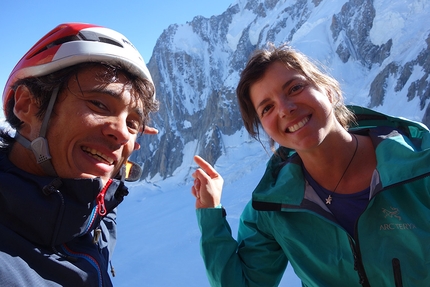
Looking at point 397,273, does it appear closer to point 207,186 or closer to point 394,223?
point 394,223

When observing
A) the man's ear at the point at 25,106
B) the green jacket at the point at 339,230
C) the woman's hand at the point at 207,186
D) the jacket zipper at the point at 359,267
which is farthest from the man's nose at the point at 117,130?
the jacket zipper at the point at 359,267

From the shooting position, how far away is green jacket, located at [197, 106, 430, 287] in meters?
1.72

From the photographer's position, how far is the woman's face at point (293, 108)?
2.04 metres

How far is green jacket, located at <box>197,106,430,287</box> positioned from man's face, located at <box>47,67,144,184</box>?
0.77 metres

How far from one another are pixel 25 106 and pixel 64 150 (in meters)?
0.38

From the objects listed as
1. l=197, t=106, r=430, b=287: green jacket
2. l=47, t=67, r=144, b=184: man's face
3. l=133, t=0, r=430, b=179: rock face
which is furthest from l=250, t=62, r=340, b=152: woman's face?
l=133, t=0, r=430, b=179: rock face

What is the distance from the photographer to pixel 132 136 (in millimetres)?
1973

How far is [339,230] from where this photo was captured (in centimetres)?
187

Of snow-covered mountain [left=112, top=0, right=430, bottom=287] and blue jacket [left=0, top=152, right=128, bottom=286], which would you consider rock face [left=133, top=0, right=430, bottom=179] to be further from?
blue jacket [left=0, top=152, right=128, bottom=286]

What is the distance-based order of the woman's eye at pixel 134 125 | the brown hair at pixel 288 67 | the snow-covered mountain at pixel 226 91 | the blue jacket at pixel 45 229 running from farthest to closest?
the snow-covered mountain at pixel 226 91, the brown hair at pixel 288 67, the woman's eye at pixel 134 125, the blue jacket at pixel 45 229

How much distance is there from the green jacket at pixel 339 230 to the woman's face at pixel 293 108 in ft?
1.02

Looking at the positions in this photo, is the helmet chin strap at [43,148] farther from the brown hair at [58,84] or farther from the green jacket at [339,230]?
the green jacket at [339,230]

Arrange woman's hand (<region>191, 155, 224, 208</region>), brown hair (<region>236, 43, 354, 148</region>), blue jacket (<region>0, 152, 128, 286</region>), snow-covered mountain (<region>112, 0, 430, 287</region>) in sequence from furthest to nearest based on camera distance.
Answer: snow-covered mountain (<region>112, 0, 430, 287</region>) → brown hair (<region>236, 43, 354, 148</region>) → woman's hand (<region>191, 155, 224, 208</region>) → blue jacket (<region>0, 152, 128, 286</region>)

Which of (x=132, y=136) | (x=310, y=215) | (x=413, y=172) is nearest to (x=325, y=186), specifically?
(x=310, y=215)
